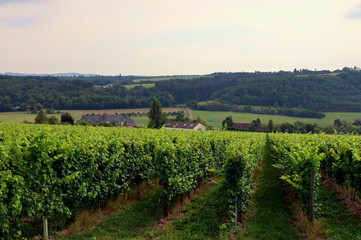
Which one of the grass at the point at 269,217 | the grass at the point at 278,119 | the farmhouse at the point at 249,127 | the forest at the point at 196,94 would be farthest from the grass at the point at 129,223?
the forest at the point at 196,94

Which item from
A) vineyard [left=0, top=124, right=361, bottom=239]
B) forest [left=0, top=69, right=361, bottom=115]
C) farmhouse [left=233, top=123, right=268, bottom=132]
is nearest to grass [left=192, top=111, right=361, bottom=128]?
forest [left=0, top=69, right=361, bottom=115]

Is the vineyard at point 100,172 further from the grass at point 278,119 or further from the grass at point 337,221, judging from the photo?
the grass at point 278,119

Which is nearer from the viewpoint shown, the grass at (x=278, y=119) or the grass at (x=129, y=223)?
the grass at (x=129, y=223)

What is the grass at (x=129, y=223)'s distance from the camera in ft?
23.9

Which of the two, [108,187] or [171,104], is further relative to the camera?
[171,104]

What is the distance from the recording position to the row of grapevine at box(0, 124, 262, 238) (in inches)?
229

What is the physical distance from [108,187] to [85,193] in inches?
47.5

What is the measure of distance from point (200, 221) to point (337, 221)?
457 centimetres

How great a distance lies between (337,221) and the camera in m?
8.63

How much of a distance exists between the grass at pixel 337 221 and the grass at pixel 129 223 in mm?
5313

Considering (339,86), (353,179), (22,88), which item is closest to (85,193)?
(353,179)

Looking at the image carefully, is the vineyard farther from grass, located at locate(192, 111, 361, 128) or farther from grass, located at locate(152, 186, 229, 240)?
grass, located at locate(192, 111, 361, 128)

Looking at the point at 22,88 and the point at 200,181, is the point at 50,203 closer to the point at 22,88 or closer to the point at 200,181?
the point at 200,181

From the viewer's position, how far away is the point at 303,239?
7.42m
